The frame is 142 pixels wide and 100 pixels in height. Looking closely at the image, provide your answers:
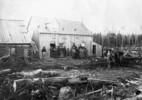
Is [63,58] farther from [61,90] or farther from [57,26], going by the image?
[61,90]

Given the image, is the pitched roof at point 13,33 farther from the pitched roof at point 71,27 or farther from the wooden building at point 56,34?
the pitched roof at point 71,27

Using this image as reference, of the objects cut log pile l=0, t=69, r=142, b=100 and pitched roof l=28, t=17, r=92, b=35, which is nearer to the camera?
cut log pile l=0, t=69, r=142, b=100

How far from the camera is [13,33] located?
20.2 meters

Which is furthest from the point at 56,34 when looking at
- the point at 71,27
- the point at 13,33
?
the point at 13,33

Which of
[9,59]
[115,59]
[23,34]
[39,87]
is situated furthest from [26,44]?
→ [39,87]

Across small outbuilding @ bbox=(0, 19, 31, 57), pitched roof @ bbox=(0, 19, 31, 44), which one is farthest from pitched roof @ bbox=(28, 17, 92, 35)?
small outbuilding @ bbox=(0, 19, 31, 57)

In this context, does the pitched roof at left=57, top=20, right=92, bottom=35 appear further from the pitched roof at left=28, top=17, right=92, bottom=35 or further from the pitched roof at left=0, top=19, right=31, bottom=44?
the pitched roof at left=0, top=19, right=31, bottom=44

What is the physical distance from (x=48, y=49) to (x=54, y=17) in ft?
20.6

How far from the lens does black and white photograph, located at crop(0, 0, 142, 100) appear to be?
6199mm

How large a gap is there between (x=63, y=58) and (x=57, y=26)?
19.4ft

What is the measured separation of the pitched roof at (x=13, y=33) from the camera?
1891 cm

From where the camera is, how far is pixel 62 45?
965 inches

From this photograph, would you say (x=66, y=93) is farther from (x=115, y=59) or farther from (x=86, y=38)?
(x=86, y=38)

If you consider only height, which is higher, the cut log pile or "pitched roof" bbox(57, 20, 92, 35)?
"pitched roof" bbox(57, 20, 92, 35)
